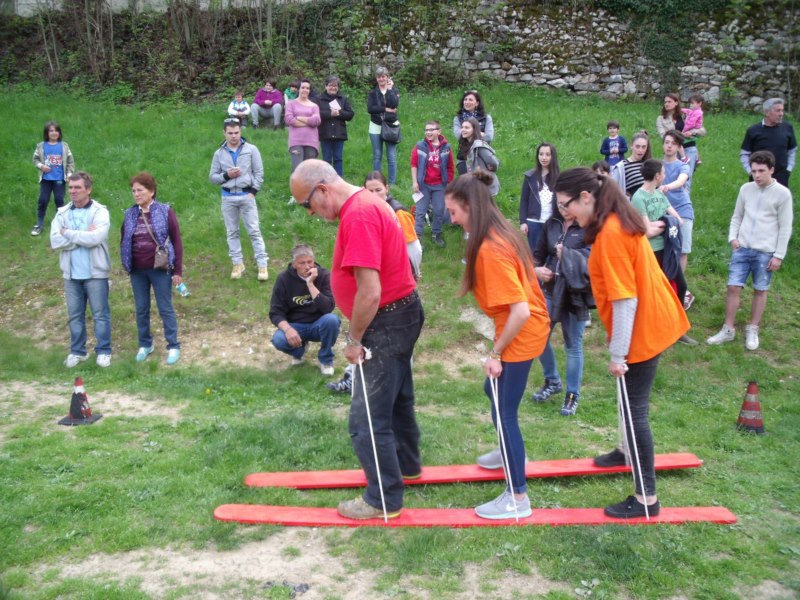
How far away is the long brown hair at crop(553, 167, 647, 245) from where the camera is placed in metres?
4.16

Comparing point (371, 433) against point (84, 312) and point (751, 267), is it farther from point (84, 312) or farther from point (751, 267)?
point (751, 267)

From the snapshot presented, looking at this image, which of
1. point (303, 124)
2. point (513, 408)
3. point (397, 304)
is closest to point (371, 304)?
point (397, 304)

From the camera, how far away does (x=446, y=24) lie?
17.8 m

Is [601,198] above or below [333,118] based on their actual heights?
below

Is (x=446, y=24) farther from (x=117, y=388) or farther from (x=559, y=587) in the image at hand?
(x=559, y=587)

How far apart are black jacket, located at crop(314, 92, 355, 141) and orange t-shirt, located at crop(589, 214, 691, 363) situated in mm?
7707

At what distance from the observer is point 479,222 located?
14.1ft

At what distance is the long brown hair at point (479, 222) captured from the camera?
169 inches

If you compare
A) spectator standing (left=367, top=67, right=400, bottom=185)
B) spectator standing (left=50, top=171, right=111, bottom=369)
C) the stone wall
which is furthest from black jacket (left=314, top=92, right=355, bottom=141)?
the stone wall

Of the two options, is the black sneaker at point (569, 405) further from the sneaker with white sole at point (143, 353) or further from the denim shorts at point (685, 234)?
the sneaker with white sole at point (143, 353)

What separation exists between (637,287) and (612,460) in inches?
62.3

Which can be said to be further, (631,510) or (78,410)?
(78,410)

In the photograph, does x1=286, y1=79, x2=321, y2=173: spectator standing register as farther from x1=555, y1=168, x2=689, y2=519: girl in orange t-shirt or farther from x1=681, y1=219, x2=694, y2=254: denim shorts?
x1=555, y1=168, x2=689, y2=519: girl in orange t-shirt

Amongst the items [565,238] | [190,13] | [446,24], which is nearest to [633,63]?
[446,24]
